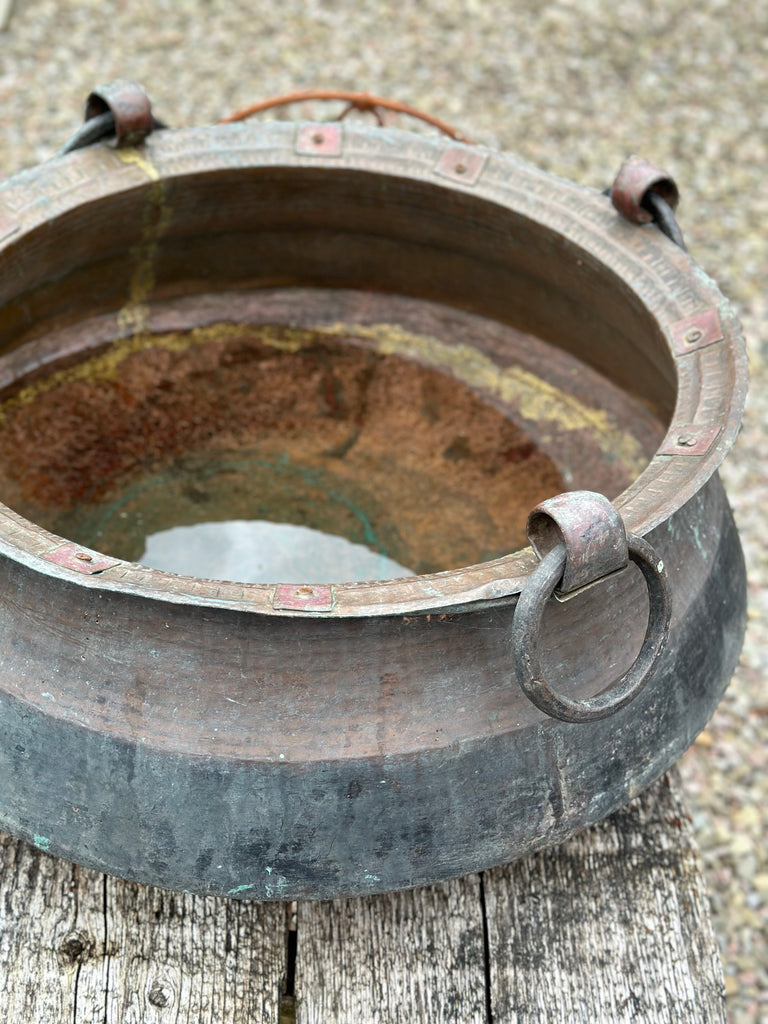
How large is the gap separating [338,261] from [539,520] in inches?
48.6

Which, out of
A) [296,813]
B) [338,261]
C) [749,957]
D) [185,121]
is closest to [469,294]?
[338,261]

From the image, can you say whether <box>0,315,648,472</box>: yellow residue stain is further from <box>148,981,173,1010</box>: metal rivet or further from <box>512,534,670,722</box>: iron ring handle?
<box>148,981,173,1010</box>: metal rivet

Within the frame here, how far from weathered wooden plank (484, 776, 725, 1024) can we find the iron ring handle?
0.61 m

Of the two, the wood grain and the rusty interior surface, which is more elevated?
the rusty interior surface

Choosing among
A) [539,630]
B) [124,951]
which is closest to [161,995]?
[124,951]

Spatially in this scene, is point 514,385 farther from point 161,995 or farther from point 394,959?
point 161,995

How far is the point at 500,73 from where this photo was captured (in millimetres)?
4770

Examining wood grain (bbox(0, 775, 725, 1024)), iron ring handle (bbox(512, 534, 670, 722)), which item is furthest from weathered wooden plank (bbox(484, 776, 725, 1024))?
iron ring handle (bbox(512, 534, 670, 722))

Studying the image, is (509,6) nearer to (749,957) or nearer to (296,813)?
(749,957)

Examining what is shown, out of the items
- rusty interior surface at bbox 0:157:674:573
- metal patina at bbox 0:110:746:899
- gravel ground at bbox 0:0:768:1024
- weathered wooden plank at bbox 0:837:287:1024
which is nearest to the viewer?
metal patina at bbox 0:110:746:899

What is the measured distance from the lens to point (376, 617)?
143 cm

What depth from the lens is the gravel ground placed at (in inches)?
172

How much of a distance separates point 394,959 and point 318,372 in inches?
50.2

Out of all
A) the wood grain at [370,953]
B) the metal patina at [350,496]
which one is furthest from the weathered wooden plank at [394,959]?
the metal patina at [350,496]
